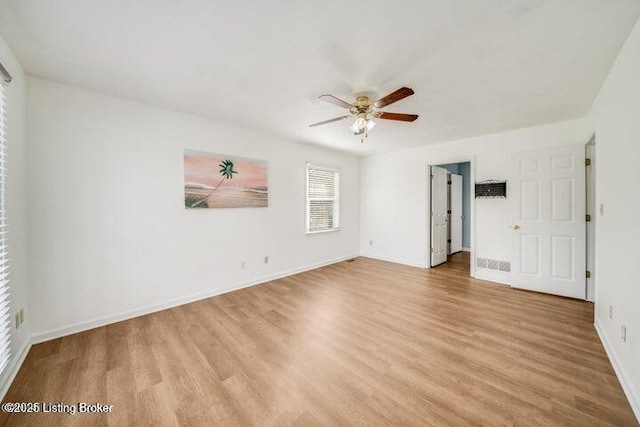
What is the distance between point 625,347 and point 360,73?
286cm

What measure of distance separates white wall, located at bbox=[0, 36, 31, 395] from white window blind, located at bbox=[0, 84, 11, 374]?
0.10m

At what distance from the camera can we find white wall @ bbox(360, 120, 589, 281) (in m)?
3.73

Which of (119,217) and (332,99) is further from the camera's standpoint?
(119,217)

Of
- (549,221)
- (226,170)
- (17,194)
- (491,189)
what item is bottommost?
(549,221)

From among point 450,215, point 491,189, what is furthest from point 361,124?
point 450,215

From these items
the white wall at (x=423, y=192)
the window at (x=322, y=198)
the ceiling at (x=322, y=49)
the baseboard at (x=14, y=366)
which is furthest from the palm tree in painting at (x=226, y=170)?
the white wall at (x=423, y=192)

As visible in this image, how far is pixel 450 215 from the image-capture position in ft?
20.0

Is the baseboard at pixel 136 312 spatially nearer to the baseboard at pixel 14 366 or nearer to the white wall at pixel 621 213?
the baseboard at pixel 14 366

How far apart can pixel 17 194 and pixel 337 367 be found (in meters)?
3.02

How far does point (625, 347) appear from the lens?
171 cm

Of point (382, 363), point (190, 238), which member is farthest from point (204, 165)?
point (382, 363)

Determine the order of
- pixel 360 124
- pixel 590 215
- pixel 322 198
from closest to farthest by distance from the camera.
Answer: pixel 360 124, pixel 590 215, pixel 322 198

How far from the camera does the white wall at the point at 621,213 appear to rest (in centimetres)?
156

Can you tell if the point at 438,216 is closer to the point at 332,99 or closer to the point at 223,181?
the point at 332,99
